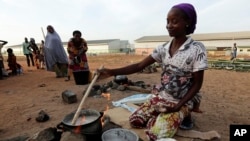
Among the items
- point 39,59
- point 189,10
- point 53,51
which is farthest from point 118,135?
point 39,59

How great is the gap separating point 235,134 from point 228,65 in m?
10.3

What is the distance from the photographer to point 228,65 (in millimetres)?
11609

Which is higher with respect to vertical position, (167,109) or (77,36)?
(77,36)

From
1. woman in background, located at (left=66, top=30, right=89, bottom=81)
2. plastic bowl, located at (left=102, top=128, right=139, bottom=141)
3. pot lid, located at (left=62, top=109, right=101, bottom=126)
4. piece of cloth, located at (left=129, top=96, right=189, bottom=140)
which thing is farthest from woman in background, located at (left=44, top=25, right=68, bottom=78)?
plastic bowl, located at (left=102, top=128, right=139, bottom=141)

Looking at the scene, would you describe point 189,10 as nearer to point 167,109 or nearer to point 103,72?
point 167,109

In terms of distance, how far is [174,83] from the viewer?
241 centimetres

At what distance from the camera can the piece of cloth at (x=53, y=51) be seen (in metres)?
7.91

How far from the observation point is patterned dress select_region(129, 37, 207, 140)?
228 cm

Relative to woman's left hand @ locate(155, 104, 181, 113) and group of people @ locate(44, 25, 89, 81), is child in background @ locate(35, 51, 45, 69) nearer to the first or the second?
group of people @ locate(44, 25, 89, 81)

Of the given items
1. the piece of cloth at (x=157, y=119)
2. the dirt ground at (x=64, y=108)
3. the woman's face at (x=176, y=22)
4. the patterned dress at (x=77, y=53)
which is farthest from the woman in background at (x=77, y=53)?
the woman's face at (x=176, y=22)

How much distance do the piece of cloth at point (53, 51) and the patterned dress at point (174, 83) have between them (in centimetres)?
617

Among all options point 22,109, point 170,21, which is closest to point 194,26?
point 170,21

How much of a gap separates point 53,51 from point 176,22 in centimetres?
660

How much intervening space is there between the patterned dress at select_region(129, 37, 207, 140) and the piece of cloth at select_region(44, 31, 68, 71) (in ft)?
20.2
